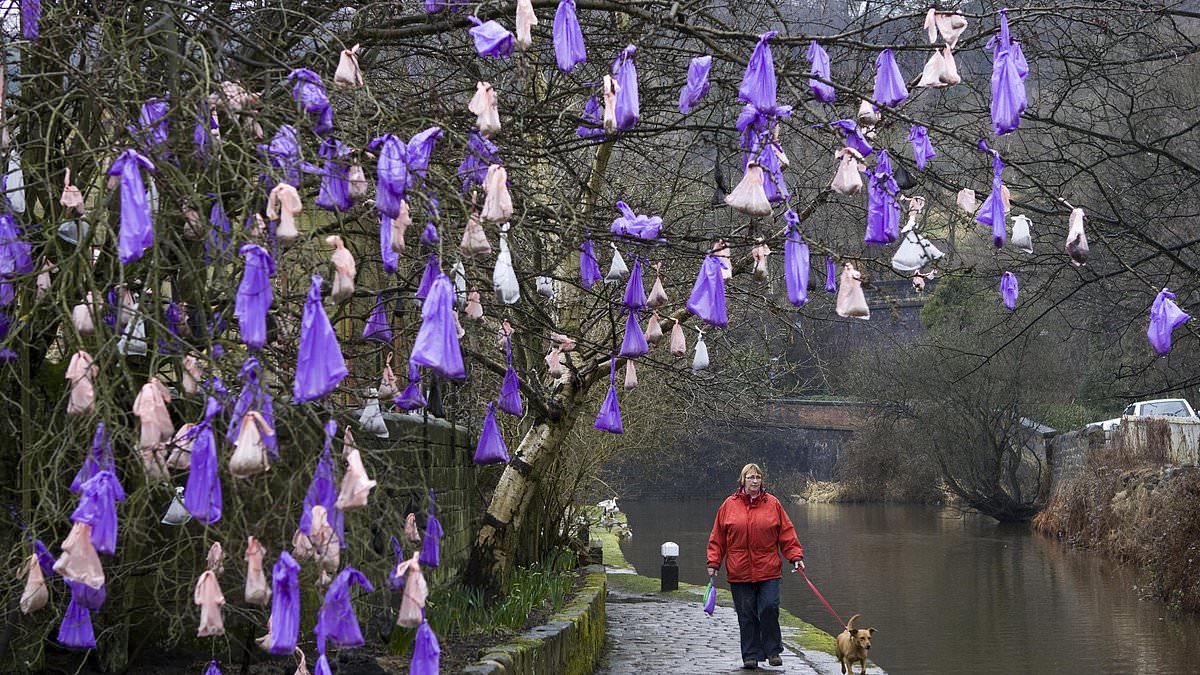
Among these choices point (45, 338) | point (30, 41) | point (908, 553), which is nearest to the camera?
point (30, 41)

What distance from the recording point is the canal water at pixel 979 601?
620 inches

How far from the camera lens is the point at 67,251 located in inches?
233

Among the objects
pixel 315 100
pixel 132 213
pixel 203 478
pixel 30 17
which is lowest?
pixel 203 478

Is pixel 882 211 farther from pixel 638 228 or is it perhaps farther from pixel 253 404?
pixel 253 404

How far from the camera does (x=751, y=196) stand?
5.03m

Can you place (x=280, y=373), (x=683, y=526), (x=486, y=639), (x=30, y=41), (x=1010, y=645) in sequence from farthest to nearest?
(x=683, y=526), (x=1010, y=645), (x=486, y=639), (x=30, y=41), (x=280, y=373)

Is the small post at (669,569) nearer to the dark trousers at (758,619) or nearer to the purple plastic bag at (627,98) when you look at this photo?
the dark trousers at (758,619)

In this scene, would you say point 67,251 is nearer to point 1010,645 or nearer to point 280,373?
point 280,373

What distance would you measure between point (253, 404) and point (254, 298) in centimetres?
30

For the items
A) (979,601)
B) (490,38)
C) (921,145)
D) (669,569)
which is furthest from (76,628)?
(979,601)

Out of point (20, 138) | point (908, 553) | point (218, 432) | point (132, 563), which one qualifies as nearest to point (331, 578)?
point (218, 432)

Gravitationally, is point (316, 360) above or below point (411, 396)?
below

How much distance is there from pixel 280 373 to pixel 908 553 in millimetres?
27632

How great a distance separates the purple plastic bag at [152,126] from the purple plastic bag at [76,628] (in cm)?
163
